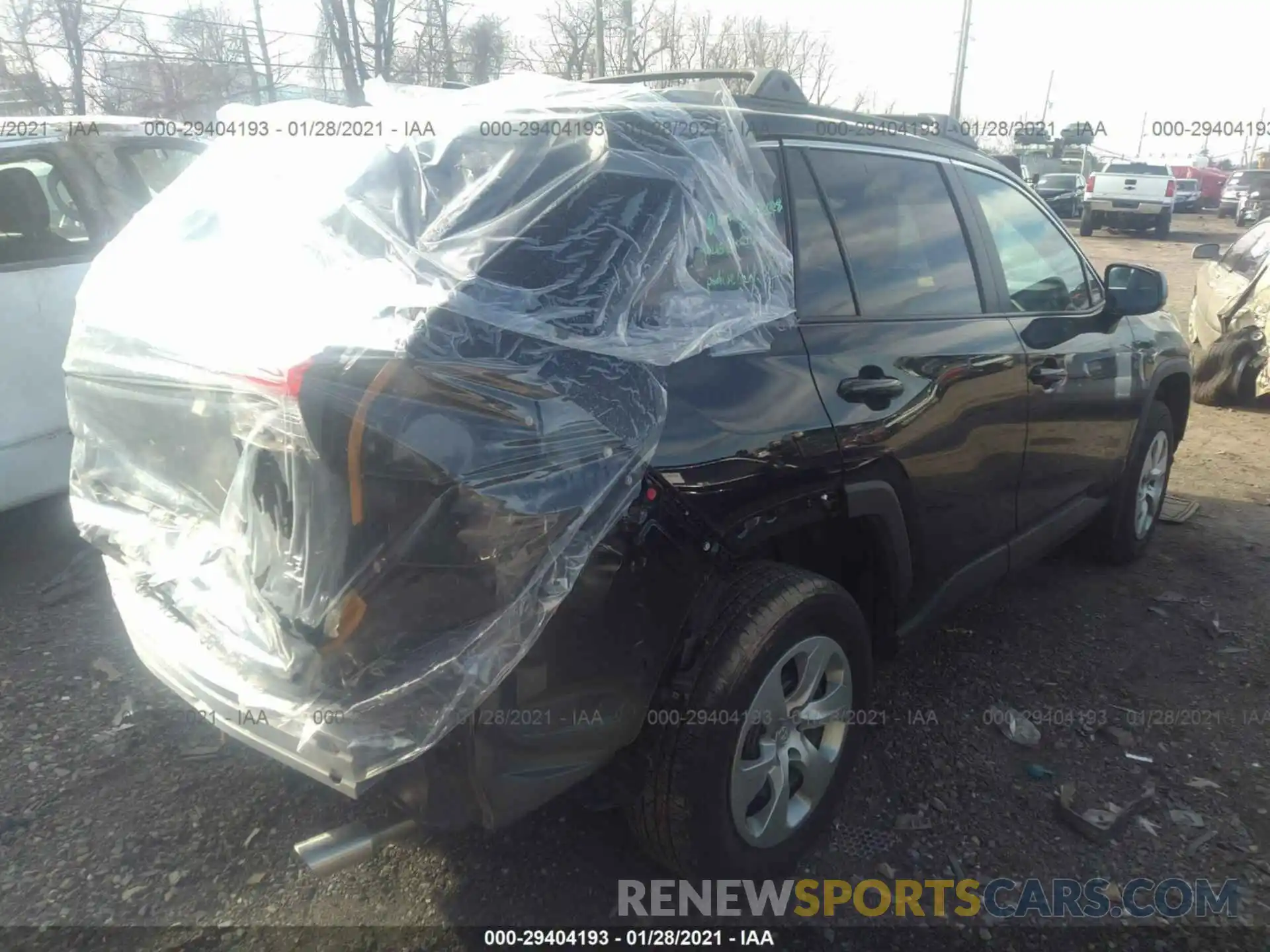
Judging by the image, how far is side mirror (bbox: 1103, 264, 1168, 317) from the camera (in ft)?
11.5

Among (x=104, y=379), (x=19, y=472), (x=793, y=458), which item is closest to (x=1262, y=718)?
(x=793, y=458)

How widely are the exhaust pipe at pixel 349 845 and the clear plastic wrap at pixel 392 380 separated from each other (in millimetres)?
212

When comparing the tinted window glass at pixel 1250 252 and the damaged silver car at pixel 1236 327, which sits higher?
the tinted window glass at pixel 1250 252

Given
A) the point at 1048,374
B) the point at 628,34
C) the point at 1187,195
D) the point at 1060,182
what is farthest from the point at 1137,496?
the point at 1187,195

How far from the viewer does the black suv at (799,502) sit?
1.78m

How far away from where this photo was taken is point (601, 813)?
102 inches

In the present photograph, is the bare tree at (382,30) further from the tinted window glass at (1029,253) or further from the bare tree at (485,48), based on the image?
the tinted window glass at (1029,253)

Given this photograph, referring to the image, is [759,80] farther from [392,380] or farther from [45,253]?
[45,253]

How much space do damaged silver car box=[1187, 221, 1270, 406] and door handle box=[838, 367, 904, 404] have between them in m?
6.15

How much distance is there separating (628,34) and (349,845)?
2321cm

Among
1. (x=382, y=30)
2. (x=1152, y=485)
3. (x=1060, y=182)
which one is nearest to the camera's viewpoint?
(x=1152, y=485)

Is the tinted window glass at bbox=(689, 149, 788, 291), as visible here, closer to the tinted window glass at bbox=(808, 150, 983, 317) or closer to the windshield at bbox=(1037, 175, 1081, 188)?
the tinted window glass at bbox=(808, 150, 983, 317)

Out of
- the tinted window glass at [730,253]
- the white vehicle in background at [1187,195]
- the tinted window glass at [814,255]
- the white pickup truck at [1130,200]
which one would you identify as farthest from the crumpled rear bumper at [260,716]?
the white vehicle in background at [1187,195]

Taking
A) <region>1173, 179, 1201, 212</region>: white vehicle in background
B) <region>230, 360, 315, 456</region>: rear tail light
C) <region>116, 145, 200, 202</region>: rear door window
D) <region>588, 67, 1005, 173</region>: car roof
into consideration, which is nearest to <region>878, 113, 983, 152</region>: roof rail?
<region>588, 67, 1005, 173</region>: car roof
